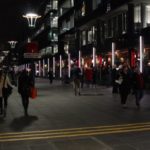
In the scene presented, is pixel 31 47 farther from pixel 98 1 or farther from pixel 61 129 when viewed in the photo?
pixel 98 1

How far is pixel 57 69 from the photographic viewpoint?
89312 mm

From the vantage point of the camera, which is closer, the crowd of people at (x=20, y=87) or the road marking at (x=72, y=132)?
the road marking at (x=72, y=132)

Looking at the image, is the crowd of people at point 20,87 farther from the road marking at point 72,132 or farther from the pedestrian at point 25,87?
the road marking at point 72,132

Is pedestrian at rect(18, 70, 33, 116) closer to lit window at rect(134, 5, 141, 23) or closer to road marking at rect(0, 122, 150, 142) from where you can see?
road marking at rect(0, 122, 150, 142)

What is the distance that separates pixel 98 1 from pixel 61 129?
4479 centimetres

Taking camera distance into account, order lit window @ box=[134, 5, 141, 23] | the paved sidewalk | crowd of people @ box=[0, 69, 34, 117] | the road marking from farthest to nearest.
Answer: lit window @ box=[134, 5, 141, 23]
crowd of people @ box=[0, 69, 34, 117]
the road marking
the paved sidewalk

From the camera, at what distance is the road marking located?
12836 millimetres

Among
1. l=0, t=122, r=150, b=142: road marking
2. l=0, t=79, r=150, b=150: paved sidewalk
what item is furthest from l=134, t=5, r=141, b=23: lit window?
l=0, t=122, r=150, b=142: road marking

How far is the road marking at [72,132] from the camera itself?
12.8 metres

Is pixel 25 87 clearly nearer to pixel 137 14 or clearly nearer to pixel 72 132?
pixel 72 132

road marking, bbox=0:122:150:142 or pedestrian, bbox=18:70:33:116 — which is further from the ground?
pedestrian, bbox=18:70:33:116

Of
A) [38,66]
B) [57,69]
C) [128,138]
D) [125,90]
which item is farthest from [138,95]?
[38,66]

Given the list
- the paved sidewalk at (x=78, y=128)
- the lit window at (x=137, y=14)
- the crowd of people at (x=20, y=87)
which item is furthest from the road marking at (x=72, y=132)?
the lit window at (x=137, y=14)

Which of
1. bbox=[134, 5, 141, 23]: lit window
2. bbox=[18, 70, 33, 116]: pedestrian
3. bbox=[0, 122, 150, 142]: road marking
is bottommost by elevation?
bbox=[0, 122, 150, 142]: road marking
